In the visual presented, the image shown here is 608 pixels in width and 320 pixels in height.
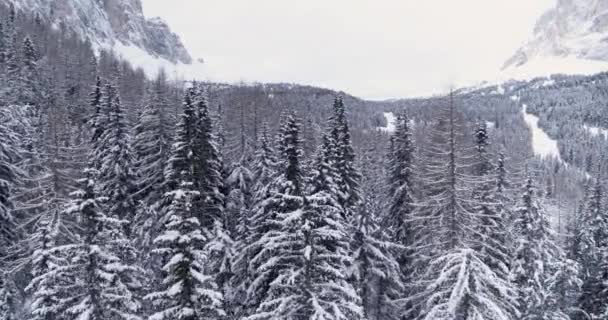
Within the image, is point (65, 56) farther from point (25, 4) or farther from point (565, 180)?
point (565, 180)

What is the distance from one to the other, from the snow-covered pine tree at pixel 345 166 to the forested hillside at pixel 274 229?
0.16 metres

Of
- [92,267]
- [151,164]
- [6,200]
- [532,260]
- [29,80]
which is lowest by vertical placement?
[532,260]

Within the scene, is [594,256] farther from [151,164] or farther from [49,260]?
[49,260]

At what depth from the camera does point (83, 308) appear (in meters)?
16.7

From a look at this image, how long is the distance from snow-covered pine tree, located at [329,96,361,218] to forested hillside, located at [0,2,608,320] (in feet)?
0.52

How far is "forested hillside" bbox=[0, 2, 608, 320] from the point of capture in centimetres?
1655

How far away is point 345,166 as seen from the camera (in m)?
31.5

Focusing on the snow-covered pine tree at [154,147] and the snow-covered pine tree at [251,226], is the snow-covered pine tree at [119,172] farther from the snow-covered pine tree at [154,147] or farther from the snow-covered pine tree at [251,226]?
the snow-covered pine tree at [251,226]

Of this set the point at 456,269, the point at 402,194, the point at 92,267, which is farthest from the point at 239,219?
the point at 456,269

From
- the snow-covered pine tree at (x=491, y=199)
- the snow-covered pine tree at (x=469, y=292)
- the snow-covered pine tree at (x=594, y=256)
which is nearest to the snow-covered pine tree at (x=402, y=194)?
the snow-covered pine tree at (x=491, y=199)

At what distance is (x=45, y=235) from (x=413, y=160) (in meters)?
24.4

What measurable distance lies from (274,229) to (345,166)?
10789 mm

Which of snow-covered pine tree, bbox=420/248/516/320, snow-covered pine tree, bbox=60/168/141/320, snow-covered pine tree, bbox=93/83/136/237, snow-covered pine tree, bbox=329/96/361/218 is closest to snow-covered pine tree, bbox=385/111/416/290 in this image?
snow-covered pine tree, bbox=329/96/361/218

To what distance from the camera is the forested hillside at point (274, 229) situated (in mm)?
16547
